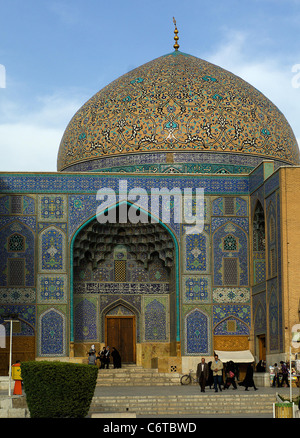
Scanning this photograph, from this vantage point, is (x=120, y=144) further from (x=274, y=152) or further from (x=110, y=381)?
(x=110, y=381)

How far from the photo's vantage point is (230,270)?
61.9ft

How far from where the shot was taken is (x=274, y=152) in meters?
20.5

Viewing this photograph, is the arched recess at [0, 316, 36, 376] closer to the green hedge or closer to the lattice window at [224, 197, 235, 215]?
the lattice window at [224, 197, 235, 215]

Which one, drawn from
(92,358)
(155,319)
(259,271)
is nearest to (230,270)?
(259,271)

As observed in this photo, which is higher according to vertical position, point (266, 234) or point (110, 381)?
point (266, 234)

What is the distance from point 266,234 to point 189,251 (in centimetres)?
167

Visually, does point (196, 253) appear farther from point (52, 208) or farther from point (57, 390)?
point (57, 390)

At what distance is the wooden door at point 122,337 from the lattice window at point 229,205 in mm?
3128

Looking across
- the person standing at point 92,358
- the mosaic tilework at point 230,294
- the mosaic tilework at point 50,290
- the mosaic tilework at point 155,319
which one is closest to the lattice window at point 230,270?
the mosaic tilework at point 230,294

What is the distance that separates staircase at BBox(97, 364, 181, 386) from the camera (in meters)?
17.4

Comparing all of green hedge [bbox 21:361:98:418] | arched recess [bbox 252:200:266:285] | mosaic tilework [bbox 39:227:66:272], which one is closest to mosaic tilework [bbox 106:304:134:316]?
mosaic tilework [bbox 39:227:66:272]

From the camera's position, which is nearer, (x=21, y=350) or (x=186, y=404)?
(x=186, y=404)

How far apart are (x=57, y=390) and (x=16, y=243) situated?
852 cm

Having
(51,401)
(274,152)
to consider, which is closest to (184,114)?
(274,152)
